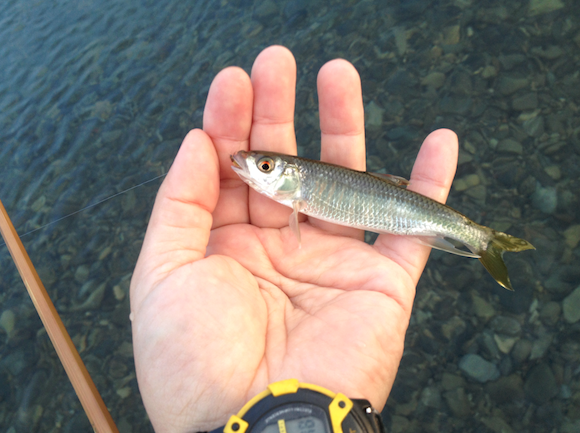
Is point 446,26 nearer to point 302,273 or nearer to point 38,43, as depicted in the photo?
point 302,273

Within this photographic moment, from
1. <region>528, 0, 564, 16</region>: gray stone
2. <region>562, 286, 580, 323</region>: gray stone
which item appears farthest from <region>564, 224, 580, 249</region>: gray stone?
<region>528, 0, 564, 16</region>: gray stone

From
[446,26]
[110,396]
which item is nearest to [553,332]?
[446,26]

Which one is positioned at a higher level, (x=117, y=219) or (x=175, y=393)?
(x=175, y=393)

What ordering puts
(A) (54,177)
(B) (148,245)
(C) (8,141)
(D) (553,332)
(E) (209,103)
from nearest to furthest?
(B) (148,245) → (E) (209,103) → (D) (553,332) → (A) (54,177) → (C) (8,141)

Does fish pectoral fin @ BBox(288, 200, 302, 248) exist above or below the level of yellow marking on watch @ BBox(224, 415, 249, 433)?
below

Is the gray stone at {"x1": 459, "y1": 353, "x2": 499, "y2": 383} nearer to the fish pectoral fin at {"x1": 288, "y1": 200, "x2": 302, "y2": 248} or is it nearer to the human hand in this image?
the human hand

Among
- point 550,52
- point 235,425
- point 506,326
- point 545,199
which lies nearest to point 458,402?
point 506,326

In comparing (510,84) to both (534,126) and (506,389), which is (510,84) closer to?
(534,126)
